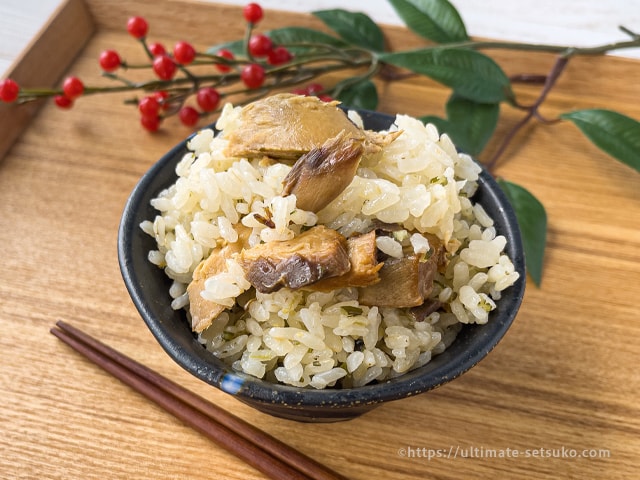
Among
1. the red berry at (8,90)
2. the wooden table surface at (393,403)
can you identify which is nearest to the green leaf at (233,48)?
the wooden table surface at (393,403)

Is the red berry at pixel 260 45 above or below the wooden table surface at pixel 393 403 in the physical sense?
above

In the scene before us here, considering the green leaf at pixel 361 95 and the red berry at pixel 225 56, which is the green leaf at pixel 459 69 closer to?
the green leaf at pixel 361 95

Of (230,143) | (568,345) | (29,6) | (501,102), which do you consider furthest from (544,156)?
(29,6)

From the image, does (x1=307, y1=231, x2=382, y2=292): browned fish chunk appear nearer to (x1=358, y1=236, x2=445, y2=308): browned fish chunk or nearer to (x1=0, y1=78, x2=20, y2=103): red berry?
(x1=358, y1=236, x2=445, y2=308): browned fish chunk

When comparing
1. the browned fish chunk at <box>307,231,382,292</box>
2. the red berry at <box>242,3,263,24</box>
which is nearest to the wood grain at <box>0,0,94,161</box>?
the red berry at <box>242,3,263,24</box>

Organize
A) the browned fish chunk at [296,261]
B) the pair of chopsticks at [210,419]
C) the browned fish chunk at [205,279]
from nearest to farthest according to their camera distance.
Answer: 1. the browned fish chunk at [296,261]
2. the browned fish chunk at [205,279]
3. the pair of chopsticks at [210,419]

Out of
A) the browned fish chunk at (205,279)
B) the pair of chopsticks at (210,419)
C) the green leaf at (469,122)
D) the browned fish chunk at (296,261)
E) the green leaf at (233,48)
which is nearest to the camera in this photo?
the browned fish chunk at (296,261)

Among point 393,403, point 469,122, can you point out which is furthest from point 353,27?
point 393,403
